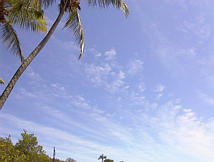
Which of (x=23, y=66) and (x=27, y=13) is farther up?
(x=27, y=13)

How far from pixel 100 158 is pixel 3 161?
6770 cm

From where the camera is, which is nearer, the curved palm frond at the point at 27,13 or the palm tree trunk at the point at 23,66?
the palm tree trunk at the point at 23,66

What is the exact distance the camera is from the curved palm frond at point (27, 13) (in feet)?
26.7

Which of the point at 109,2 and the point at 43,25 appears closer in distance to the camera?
the point at 109,2

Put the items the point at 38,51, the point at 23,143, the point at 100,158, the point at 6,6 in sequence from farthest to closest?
the point at 100,158, the point at 23,143, the point at 6,6, the point at 38,51

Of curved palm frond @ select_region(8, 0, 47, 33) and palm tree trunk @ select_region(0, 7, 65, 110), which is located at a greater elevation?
curved palm frond @ select_region(8, 0, 47, 33)

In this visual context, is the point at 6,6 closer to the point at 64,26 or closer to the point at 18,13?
the point at 18,13

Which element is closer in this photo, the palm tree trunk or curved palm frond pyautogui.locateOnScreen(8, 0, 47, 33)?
the palm tree trunk

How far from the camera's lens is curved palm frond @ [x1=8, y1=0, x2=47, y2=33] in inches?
320

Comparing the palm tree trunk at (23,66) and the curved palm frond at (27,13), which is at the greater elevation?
the curved palm frond at (27,13)

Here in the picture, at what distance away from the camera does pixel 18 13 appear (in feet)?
28.2

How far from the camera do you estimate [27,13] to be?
8758 millimetres

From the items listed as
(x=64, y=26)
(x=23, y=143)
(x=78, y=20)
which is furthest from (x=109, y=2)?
(x=23, y=143)

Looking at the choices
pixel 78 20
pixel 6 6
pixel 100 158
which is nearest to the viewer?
pixel 6 6
